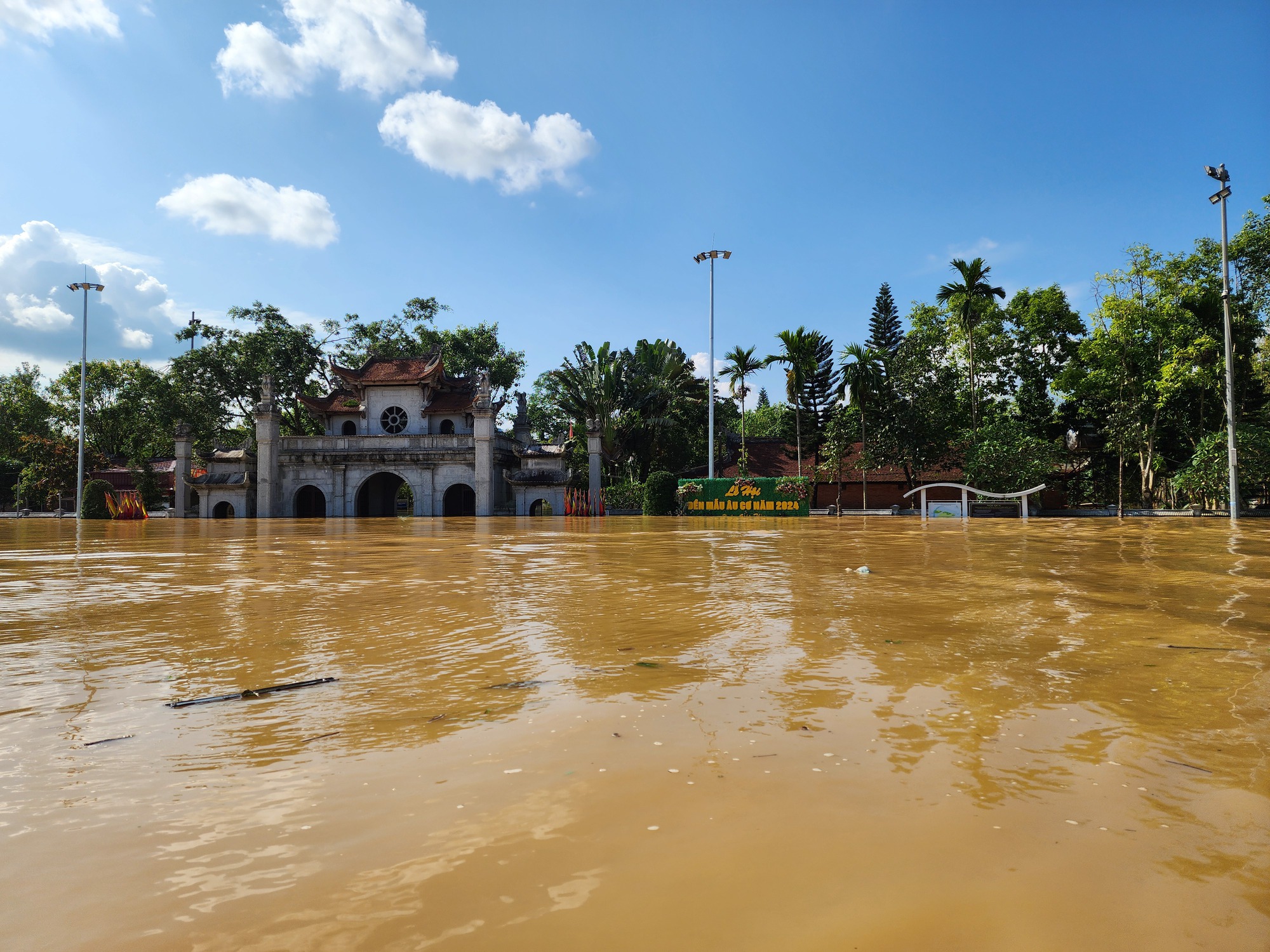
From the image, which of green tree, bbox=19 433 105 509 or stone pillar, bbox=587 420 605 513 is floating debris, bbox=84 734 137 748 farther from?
green tree, bbox=19 433 105 509

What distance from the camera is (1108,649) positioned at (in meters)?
3.87

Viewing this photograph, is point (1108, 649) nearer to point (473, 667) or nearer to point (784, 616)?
point (784, 616)

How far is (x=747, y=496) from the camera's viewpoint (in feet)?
101

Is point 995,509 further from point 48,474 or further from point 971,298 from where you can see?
point 48,474

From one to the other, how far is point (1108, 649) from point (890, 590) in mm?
2588

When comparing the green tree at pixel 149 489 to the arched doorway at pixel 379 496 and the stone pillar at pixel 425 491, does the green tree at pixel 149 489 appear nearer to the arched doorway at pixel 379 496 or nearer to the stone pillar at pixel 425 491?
A: the arched doorway at pixel 379 496

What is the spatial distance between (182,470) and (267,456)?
18.1 feet

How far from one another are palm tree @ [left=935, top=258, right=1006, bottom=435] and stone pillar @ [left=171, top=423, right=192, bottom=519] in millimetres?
41121

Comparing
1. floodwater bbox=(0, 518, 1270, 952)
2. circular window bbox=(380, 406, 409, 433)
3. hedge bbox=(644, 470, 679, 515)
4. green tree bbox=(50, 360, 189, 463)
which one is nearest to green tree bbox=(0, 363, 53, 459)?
green tree bbox=(50, 360, 189, 463)

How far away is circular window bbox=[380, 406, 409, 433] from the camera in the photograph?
38812mm

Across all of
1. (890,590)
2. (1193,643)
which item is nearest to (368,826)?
(1193,643)

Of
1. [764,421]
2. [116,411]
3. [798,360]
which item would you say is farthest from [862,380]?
[116,411]

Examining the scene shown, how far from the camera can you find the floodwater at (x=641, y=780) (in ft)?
4.91

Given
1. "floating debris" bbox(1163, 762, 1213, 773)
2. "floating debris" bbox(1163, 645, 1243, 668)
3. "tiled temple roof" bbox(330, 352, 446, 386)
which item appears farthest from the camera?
"tiled temple roof" bbox(330, 352, 446, 386)
